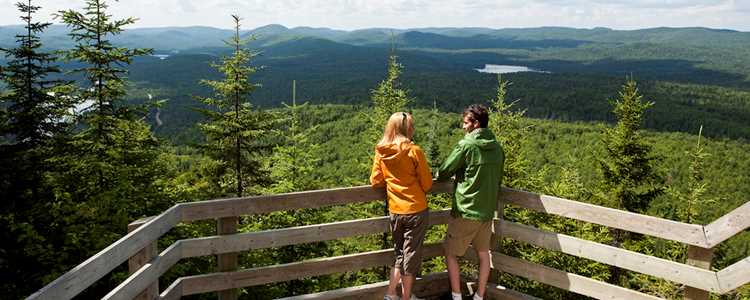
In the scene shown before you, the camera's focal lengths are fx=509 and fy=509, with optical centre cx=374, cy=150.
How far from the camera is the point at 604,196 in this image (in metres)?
18.3

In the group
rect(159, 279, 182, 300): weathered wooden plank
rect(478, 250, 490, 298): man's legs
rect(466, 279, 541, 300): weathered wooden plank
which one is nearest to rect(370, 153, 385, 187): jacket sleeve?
rect(478, 250, 490, 298): man's legs

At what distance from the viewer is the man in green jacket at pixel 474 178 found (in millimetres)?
4695

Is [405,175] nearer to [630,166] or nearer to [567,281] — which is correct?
[567,281]

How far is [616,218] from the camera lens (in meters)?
4.53

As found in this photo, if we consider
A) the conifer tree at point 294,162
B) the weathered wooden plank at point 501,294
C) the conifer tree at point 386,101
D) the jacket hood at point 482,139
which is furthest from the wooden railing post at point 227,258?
the conifer tree at point 386,101

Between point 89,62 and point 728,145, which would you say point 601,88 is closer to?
point 728,145

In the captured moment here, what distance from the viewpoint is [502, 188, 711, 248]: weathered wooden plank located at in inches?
162

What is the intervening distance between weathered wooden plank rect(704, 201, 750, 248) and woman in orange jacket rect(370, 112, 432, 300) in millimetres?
2274

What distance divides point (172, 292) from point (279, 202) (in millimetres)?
1132

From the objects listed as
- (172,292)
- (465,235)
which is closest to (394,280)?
(465,235)

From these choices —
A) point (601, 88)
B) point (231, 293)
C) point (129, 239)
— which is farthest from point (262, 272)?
point (601, 88)

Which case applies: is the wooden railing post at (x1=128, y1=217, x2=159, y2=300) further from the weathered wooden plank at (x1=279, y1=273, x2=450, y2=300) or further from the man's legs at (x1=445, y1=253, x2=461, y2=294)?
the man's legs at (x1=445, y1=253, x2=461, y2=294)

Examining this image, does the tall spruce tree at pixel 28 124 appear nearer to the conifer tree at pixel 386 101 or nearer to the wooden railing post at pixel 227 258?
the wooden railing post at pixel 227 258

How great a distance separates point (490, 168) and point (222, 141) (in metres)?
8.84
